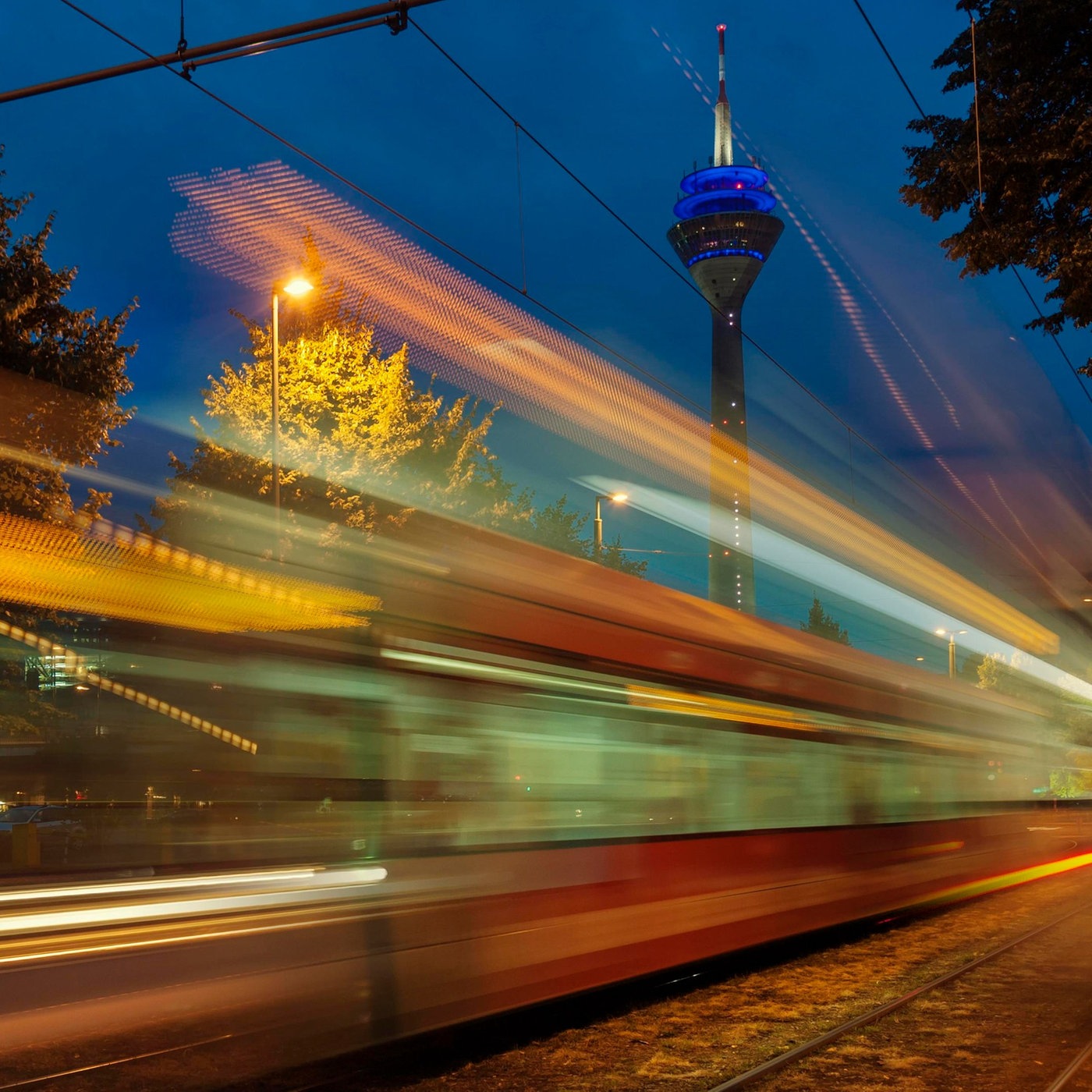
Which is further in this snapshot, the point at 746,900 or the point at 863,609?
the point at 863,609

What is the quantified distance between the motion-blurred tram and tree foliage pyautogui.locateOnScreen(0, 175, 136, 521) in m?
10.8

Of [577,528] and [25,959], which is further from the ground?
[577,528]

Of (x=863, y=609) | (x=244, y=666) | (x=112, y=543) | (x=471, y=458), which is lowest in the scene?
(x=244, y=666)

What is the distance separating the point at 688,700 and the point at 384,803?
3.12 m

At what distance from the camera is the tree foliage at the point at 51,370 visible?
16656mm

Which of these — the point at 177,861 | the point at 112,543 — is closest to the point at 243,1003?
the point at 177,861

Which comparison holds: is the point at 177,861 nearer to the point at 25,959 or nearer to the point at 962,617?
the point at 25,959

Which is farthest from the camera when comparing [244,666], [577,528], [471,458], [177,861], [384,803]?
[577,528]

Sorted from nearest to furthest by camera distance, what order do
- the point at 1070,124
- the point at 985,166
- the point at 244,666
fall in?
the point at 244,666
the point at 1070,124
the point at 985,166

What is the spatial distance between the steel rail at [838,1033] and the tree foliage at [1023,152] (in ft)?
28.6

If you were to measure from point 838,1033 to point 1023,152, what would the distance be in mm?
11467

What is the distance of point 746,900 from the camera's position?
8.94m

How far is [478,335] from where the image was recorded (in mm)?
24797

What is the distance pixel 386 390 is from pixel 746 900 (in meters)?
14.7
